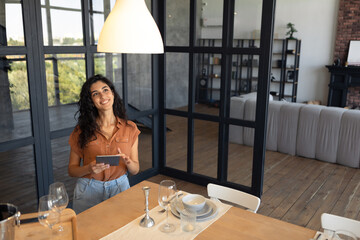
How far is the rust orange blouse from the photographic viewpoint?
2160 mm

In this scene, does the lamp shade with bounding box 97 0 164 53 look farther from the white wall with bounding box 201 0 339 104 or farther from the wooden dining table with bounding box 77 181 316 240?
the white wall with bounding box 201 0 339 104

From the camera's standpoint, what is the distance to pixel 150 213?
170 centimetres

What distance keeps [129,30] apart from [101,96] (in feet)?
3.03

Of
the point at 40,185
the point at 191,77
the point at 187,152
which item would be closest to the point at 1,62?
the point at 40,185

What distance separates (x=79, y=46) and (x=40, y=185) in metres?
1.26

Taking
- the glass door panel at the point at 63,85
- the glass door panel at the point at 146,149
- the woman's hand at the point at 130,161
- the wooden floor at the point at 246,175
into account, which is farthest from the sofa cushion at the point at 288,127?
the woman's hand at the point at 130,161

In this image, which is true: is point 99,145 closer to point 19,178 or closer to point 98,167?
point 98,167

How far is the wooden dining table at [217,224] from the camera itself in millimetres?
1485

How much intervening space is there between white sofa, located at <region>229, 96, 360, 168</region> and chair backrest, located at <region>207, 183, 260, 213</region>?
1.88 meters

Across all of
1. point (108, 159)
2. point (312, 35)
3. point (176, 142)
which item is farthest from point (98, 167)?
point (312, 35)

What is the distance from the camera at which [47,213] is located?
1378 millimetres

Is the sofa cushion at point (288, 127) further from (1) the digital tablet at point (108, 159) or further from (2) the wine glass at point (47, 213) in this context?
(2) the wine glass at point (47, 213)

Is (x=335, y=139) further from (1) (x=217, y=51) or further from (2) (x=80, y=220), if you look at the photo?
(2) (x=80, y=220)

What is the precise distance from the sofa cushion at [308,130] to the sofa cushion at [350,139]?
0.35 meters
